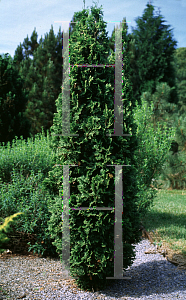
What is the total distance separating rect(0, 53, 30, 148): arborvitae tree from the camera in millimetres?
8273

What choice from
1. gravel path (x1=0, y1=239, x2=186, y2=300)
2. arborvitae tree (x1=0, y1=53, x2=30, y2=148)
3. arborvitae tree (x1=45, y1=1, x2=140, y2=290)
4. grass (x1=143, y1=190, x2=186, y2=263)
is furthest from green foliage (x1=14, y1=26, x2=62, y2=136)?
arborvitae tree (x1=45, y1=1, x2=140, y2=290)

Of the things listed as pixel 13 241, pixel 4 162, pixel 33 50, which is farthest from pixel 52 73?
pixel 13 241

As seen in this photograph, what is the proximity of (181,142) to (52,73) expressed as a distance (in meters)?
6.79

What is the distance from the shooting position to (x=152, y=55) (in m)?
11.2

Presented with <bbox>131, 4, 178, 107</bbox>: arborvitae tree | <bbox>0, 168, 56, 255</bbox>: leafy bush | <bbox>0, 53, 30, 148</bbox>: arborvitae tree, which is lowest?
<bbox>0, 168, 56, 255</bbox>: leafy bush

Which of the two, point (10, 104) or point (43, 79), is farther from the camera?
point (43, 79)

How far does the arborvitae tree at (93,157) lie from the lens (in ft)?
9.50

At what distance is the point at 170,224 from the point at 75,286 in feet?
10.6

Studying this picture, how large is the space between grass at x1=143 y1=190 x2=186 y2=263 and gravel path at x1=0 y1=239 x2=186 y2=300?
485mm

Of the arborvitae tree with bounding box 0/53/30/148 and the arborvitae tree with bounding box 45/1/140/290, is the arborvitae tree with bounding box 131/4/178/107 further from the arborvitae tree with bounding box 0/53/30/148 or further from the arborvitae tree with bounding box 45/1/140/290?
the arborvitae tree with bounding box 45/1/140/290

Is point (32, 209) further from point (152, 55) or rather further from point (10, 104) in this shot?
point (152, 55)

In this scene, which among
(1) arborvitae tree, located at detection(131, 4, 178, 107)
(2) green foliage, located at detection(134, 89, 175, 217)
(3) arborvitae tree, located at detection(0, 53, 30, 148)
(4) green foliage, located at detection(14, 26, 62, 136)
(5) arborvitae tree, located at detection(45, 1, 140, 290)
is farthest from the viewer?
(4) green foliage, located at detection(14, 26, 62, 136)

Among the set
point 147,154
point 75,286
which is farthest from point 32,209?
point 147,154

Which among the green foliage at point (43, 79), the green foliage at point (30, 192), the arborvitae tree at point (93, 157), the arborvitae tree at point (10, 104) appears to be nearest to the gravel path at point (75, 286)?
the arborvitae tree at point (93, 157)
